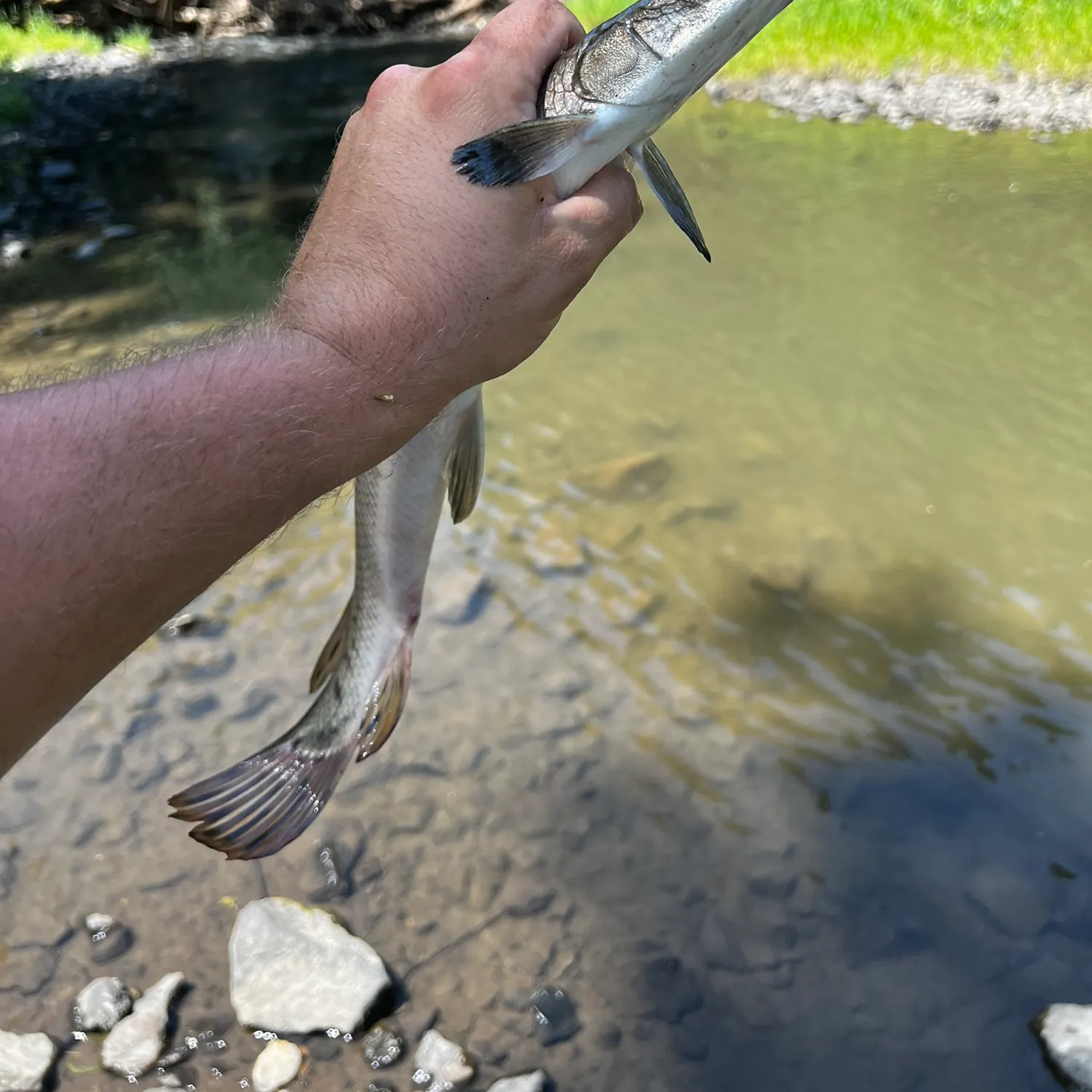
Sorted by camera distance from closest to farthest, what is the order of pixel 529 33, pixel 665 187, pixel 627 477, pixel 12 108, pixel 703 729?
pixel 529 33 < pixel 665 187 < pixel 703 729 < pixel 627 477 < pixel 12 108

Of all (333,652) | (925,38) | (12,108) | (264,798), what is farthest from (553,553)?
(12,108)

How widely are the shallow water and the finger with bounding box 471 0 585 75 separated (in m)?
1.83

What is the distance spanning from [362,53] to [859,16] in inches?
319

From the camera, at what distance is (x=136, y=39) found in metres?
14.9

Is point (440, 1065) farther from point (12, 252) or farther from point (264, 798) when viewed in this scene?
point (12, 252)

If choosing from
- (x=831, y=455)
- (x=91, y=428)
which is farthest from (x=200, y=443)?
(x=831, y=455)

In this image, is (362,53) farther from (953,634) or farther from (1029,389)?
(953,634)

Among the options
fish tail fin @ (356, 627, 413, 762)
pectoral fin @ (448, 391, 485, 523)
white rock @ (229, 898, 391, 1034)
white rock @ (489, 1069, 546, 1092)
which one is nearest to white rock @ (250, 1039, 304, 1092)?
white rock @ (229, 898, 391, 1034)

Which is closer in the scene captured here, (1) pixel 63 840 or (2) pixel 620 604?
(1) pixel 63 840

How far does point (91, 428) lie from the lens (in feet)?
3.37

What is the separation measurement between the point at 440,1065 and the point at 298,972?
0.37 metres

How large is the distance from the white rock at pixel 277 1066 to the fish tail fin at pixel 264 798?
460 millimetres

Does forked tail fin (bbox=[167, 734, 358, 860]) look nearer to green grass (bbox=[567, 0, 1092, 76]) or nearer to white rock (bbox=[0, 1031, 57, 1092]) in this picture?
white rock (bbox=[0, 1031, 57, 1092])

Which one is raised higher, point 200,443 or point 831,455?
point 200,443
